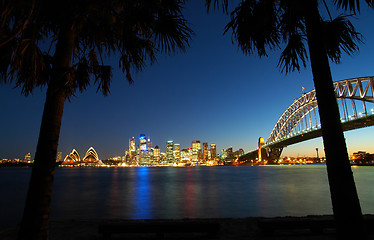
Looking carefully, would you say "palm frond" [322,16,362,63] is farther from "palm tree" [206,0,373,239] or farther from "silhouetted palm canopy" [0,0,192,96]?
"silhouetted palm canopy" [0,0,192,96]

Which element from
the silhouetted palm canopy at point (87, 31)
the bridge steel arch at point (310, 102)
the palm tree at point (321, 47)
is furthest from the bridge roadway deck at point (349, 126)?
the silhouetted palm canopy at point (87, 31)

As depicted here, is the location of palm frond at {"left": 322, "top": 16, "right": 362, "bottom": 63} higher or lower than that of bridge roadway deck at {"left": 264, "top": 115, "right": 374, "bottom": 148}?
lower

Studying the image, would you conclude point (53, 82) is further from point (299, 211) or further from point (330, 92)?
point (299, 211)

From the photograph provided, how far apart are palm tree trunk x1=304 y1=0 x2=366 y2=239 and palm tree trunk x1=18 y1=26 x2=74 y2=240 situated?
156 inches

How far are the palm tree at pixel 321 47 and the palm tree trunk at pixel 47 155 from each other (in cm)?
261

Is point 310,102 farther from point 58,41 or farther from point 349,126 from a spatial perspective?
point 58,41

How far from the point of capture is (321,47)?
3.72 meters

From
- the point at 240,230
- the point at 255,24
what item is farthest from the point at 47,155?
the point at 240,230

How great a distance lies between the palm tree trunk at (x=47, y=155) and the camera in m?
2.95

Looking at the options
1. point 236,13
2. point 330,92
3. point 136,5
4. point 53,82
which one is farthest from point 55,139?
point 330,92

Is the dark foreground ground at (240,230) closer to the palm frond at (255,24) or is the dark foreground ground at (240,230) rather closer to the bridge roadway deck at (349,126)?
the palm frond at (255,24)

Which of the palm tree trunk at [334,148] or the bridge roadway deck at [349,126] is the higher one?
the bridge roadway deck at [349,126]

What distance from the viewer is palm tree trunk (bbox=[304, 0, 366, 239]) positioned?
128 inches

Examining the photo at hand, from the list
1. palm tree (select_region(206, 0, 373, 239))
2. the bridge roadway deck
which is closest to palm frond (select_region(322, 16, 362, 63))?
palm tree (select_region(206, 0, 373, 239))
